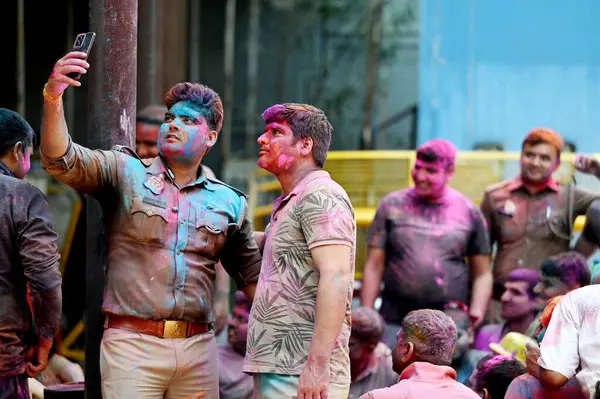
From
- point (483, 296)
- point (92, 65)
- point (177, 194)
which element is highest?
point (92, 65)

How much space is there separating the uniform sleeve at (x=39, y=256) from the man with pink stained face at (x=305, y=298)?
0.99 metres

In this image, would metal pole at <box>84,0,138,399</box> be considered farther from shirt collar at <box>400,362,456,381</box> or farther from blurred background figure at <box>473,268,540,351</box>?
blurred background figure at <box>473,268,540,351</box>

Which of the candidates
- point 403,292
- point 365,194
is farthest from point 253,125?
point 403,292

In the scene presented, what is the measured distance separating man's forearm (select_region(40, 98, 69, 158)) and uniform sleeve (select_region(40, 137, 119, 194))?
4 cm

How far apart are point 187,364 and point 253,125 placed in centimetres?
1160

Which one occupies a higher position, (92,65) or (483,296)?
(92,65)

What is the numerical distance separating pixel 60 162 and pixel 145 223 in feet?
1.74

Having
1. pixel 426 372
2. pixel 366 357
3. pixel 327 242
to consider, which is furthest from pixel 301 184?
pixel 366 357

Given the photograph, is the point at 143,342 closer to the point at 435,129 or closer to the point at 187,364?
the point at 187,364

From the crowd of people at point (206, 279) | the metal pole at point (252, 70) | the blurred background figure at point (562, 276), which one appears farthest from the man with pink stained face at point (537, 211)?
the metal pole at point (252, 70)

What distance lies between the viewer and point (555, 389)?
544cm

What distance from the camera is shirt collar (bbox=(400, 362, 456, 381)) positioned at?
5.36 meters

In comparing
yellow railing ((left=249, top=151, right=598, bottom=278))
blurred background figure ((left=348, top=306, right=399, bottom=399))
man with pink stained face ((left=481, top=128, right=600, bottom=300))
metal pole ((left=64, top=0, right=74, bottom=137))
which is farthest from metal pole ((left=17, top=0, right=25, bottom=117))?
blurred background figure ((left=348, top=306, right=399, bottom=399))

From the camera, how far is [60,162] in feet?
17.1
